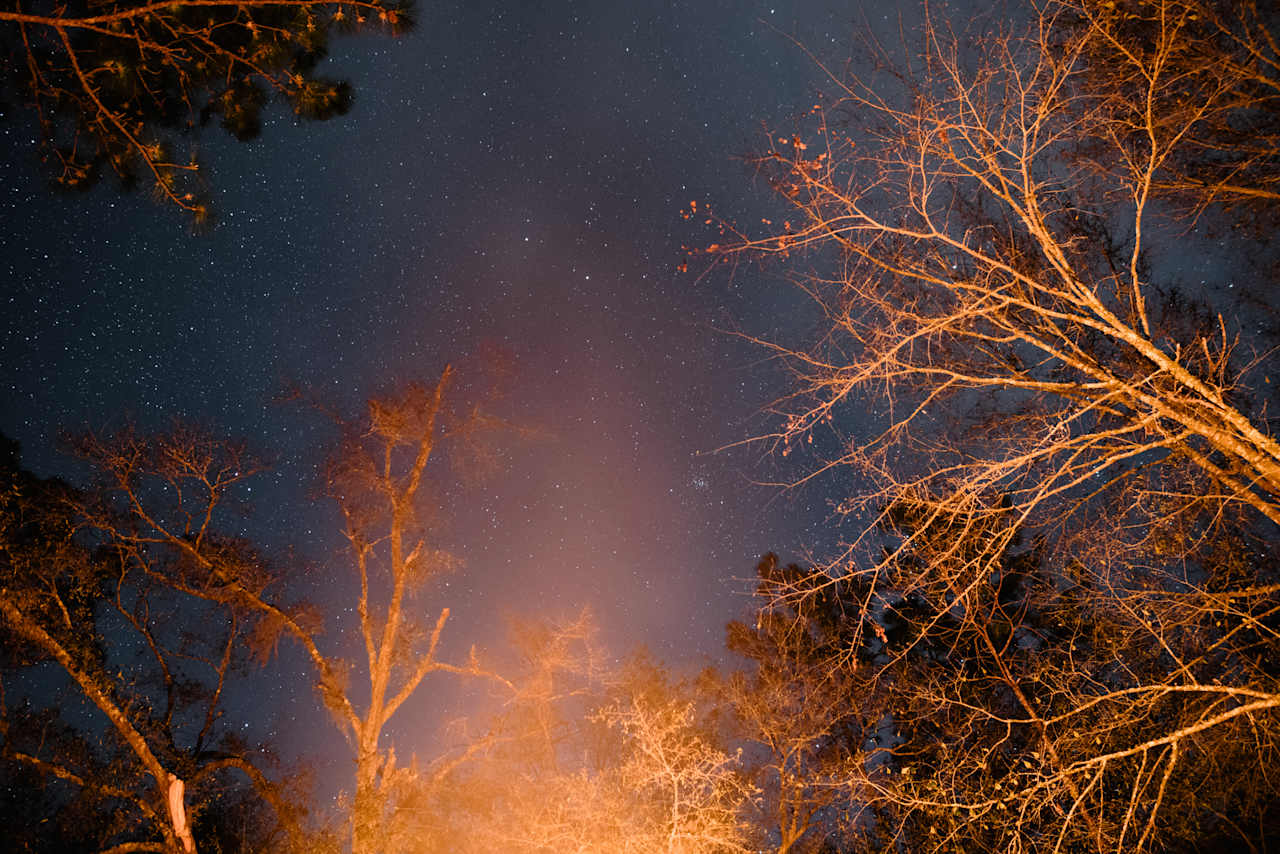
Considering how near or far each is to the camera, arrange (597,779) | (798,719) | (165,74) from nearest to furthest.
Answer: (165,74)
(597,779)
(798,719)

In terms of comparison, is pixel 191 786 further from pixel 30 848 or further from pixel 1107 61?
pixel 1107 61

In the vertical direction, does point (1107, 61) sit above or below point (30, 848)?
above

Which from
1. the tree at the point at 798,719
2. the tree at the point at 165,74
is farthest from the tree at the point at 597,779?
the tree at the point at 165,74

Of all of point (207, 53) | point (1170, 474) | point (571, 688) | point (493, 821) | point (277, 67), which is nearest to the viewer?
point (207, 53)

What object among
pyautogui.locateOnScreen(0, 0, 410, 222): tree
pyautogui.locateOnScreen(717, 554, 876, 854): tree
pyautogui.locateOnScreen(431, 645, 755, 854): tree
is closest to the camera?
pyautogui.locateOnScreen(0, 0, 410, 222): tree

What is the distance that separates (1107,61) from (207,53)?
7173 millimetres

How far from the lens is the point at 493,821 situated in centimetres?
1439

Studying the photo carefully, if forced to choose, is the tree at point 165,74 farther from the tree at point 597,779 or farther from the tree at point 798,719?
the tree at point 798,719

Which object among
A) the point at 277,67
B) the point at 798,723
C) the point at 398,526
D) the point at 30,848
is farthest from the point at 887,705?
the point at 30,848

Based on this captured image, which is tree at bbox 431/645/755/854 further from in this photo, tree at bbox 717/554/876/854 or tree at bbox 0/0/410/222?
tree at bbox 0/0/410/222

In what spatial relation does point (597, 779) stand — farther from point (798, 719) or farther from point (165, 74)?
point (165, 74)

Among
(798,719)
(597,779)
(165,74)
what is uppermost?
(165,74)

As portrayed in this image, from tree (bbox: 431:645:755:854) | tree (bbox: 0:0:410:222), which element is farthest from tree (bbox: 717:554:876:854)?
tree (bbox: 0:0:410:222)

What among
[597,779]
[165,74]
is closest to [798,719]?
[597,779]
